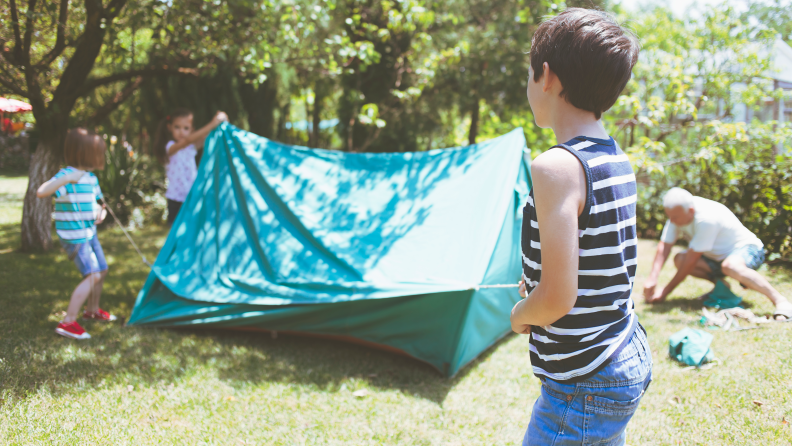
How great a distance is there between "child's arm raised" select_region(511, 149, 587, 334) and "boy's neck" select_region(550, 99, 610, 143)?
0.12 m

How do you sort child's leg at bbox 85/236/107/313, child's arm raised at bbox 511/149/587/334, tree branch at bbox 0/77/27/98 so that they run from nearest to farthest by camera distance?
1. child's arm raised at bbox 511/149/587/334
2. child's leg at bbox 85/236/107/313
3. tree branch at bbox 0/77/27/98

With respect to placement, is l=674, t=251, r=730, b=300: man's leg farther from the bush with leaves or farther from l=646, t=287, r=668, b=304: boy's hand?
the bush with leaves

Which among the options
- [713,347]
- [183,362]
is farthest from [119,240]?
[713,347]

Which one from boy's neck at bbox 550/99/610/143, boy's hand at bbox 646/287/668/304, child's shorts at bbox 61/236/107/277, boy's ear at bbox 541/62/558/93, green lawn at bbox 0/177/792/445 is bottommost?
boy's hand at bbox 646/287/668/304

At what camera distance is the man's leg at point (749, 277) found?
3898 millimetres

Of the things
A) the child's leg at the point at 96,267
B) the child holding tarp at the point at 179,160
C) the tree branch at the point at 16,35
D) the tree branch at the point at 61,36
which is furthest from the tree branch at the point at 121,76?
the child's leg at the point at 96,267

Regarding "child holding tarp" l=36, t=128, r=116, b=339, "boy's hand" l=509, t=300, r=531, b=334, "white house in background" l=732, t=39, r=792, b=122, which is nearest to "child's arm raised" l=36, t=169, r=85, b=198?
"child holding tarp" l=36, t=128, r=116, b=339

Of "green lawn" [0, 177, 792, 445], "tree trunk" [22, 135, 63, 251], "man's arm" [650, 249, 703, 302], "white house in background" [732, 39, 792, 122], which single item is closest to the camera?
"green lawn" [0, 177, 792, 445]

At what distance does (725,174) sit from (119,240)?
7.68 m

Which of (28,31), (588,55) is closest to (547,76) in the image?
(588,55)

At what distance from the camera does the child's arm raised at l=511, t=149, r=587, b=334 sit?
100cm

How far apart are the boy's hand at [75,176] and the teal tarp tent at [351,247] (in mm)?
709

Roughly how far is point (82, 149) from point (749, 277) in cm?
490

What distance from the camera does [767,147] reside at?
575 cm
